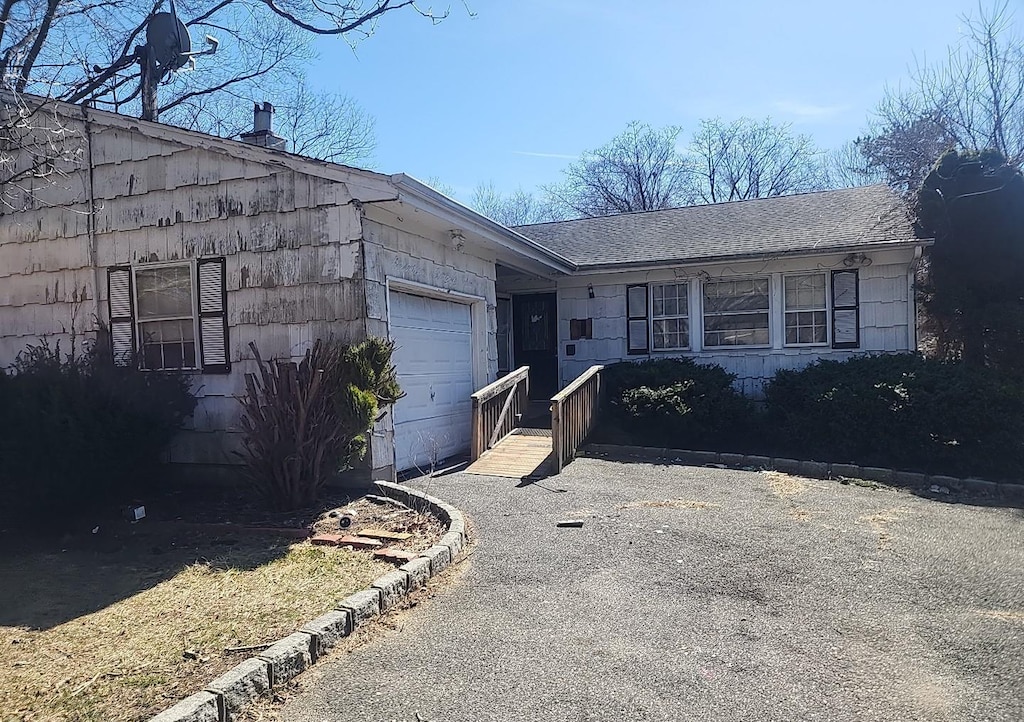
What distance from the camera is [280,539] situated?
5.88 meters

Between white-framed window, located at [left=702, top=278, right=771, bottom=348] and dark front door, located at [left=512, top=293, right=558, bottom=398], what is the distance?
3.09 metres

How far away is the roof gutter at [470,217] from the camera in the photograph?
7.01 metres

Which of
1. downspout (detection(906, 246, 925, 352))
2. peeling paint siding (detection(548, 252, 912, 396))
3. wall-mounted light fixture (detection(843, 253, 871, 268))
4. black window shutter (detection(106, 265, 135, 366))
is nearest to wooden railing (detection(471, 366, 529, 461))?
peeling paint siding (detection(548, 252, 912, 396))

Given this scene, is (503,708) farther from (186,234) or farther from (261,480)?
(186,234)

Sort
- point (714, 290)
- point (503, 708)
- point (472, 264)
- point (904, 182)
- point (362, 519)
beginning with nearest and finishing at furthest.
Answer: point (503, 708) < point (362, 519) < point (472, 264) < point (714, 290) < point (904, 182)

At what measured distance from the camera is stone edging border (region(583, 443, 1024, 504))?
820cm

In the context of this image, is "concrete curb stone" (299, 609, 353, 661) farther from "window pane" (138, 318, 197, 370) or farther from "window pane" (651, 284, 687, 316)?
"window pane" (651, 284, 687, 316)

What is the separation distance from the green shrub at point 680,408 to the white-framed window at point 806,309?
178cm

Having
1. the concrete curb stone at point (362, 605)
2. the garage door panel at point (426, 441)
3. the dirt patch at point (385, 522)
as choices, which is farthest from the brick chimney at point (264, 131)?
the concrete curb stone at point (362, 605)

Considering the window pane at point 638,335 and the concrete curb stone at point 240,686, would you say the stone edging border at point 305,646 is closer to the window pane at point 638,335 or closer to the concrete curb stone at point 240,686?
the concrete curb stone at point 240,686

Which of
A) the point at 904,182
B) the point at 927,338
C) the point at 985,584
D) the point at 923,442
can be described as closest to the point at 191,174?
the point at 985,584

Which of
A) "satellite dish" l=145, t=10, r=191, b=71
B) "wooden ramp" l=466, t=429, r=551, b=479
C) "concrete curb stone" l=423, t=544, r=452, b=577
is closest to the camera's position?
"concrete curb stone" l=423, t=544, r=452, b=577

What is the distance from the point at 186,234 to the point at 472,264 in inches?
156

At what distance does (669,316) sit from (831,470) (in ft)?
16.1
